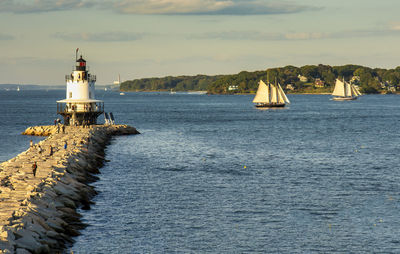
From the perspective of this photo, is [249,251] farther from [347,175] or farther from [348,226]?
[347,175]

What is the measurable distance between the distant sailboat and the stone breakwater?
11416 centimetres

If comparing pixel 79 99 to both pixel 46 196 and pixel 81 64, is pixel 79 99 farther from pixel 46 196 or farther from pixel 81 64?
pixel 46 196

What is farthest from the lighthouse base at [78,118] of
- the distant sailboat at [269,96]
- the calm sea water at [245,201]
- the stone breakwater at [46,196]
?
the distant sailboat at [269,96]

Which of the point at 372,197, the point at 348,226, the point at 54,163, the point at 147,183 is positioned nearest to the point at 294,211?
the point at 348,226

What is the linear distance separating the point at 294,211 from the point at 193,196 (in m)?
7.08

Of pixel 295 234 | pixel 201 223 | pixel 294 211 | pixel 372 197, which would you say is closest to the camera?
pixel 295 234

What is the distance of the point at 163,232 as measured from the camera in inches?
1131

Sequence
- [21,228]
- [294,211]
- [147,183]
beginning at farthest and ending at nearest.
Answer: [147,183], [294,211], [21,228]

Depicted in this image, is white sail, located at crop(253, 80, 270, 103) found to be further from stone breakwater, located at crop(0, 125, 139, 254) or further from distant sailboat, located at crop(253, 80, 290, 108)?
stone breakwater, located at crop(0, 125, 139, 254)

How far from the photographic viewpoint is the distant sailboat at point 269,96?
16534 cm

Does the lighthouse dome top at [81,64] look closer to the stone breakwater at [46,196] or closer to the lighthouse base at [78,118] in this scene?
the lighthouse base at [78,118]

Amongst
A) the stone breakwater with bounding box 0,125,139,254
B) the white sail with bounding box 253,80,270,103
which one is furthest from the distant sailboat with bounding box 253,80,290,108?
the stone breakwater with bounding box 0,125,139,254

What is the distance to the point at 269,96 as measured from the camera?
169125 millimetres

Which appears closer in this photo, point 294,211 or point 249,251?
point 249,251
